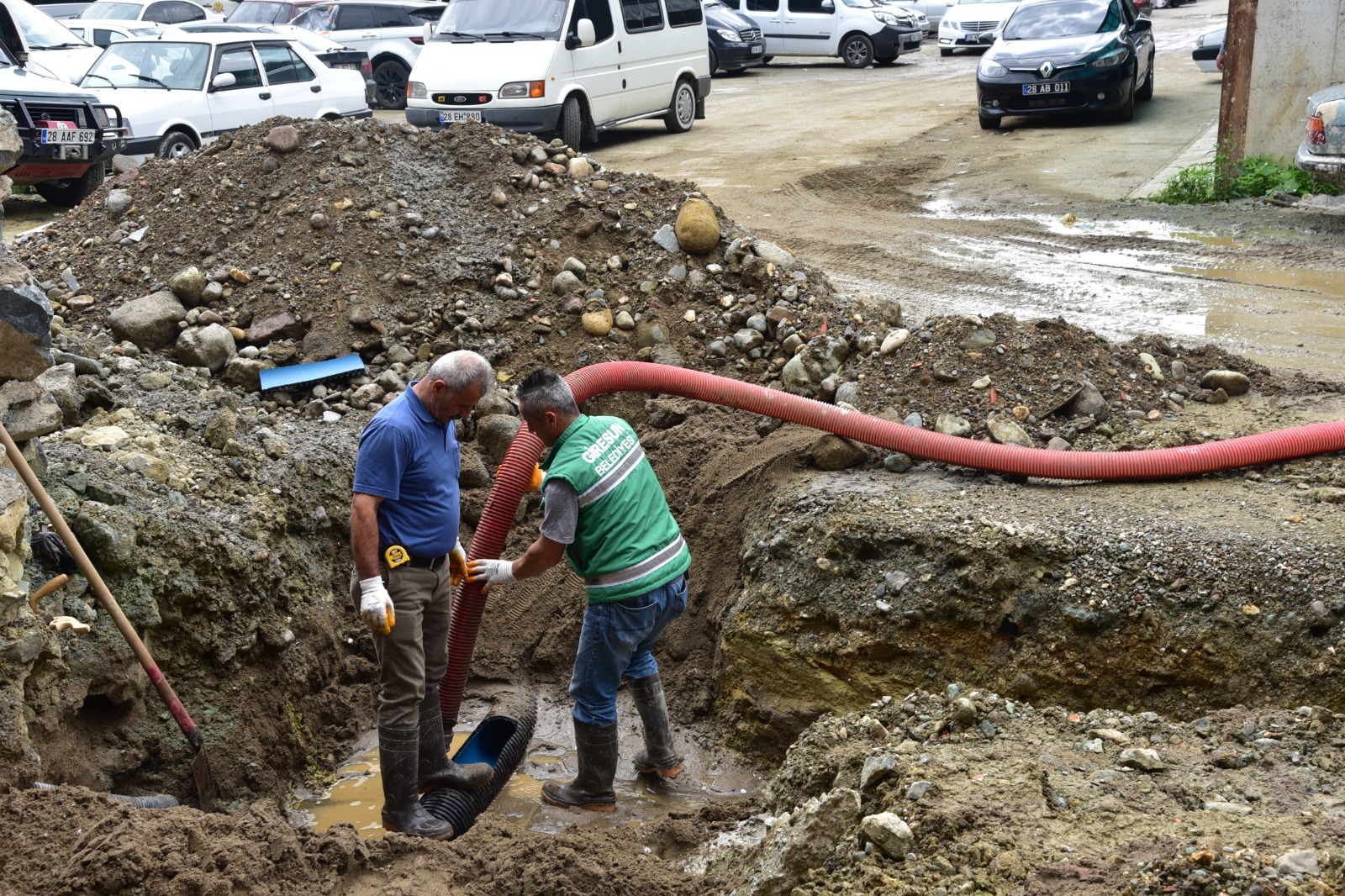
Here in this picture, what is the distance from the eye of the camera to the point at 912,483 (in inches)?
242

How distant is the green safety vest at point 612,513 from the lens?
4.86m

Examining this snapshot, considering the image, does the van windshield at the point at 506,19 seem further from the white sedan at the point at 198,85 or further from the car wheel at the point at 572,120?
the white sedan at the point at 198,85

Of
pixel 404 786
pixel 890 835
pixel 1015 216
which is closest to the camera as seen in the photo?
pixel 890 835

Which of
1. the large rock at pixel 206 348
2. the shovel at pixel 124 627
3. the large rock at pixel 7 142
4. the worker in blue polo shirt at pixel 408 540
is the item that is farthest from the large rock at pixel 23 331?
the large rock at pixel 206 348

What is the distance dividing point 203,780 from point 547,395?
87.0 inches

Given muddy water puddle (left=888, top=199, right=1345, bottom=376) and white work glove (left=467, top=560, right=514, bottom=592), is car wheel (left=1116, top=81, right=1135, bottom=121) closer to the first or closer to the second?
muddy water puddle (left=888, top=199, right=1345, bottom=376)

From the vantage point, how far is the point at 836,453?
6387 mm

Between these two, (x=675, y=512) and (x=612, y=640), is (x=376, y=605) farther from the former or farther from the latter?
(x=675, y=512)

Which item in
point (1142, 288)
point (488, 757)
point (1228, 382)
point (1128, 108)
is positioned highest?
point (1128, 108)

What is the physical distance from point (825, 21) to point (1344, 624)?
21293 millimetres

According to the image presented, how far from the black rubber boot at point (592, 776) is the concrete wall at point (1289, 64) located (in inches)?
410

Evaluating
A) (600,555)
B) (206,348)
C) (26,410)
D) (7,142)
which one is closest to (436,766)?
(600,555)

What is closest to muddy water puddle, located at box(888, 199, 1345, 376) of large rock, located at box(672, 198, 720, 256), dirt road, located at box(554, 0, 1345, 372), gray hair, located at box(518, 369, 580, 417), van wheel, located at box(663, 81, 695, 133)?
dirt road, located at box(554, 0, 1345, 372)

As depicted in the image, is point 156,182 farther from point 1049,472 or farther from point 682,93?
point 682,93
